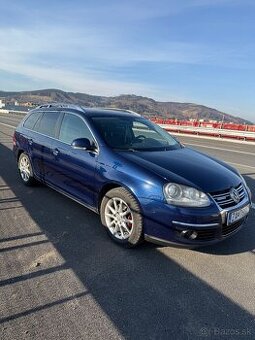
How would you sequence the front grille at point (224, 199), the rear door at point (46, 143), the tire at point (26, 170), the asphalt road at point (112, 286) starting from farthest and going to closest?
1. the tire at point (26, 170)
2. the rear door at point (46, 143)
3. the front grille at point (224, 199)
4. the asphalt road at point (112, 286)

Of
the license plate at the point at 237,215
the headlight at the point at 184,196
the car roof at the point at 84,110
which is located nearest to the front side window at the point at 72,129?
the car roof at the point at 84,110

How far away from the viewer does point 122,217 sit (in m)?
4.53

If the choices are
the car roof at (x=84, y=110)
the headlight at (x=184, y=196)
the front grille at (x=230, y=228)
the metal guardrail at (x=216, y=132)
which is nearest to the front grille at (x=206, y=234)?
the front grille at (x=230, y=228)

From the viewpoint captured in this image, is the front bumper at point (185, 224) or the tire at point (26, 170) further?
the tire at point (26, 170)

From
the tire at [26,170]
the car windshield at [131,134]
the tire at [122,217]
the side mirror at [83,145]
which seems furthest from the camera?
the tire at [26,170]

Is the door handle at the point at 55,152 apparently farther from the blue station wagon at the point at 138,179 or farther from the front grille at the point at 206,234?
the front grille at the point at 206,234

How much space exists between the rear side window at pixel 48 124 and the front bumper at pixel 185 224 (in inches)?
111

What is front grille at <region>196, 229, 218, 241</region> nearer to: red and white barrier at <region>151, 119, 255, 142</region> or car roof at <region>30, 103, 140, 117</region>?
car roof at <region>30, 103, 140, 117</region>

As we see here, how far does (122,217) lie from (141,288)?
1151 mm

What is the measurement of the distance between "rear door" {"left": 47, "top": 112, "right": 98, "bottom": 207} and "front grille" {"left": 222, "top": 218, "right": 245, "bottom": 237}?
5.94ft

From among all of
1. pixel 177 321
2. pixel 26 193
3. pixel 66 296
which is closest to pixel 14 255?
pixel 66 296

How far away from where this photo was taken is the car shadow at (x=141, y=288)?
3.01 m

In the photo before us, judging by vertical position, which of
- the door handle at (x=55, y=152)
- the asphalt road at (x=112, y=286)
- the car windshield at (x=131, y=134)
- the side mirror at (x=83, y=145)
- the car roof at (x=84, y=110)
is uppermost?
the car roof at (x=84, y=110)

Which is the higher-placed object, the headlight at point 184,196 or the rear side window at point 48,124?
the rear side window at point 48,124
